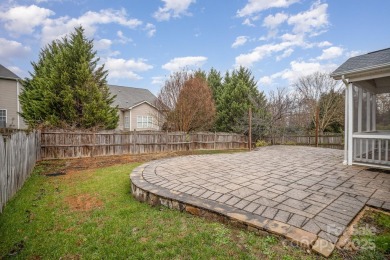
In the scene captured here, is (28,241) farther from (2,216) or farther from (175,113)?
(175,113)

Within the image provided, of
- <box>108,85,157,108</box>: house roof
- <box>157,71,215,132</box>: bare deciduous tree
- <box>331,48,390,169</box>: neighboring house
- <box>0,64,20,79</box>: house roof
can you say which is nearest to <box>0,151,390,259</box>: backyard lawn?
<box>331,48,390,169</box>: neighboring house

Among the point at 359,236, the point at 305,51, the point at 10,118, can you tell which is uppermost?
the point at 305,51

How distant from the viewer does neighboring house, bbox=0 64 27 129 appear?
1545 cm

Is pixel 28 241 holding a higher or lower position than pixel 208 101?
lower

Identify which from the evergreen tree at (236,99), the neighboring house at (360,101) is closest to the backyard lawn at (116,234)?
the neighboring house at (360,101)

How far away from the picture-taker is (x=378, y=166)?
489 centimetres

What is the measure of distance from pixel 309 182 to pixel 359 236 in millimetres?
1789

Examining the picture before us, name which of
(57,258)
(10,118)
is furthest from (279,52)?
(10,118)

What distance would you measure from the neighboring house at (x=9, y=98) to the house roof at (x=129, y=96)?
778cm

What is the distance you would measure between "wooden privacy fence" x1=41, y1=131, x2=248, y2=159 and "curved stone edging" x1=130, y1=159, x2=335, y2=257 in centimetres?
638

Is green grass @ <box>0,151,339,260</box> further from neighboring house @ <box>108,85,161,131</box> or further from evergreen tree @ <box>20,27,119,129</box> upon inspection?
neighboring house @ <box>108,85,161,131</box>

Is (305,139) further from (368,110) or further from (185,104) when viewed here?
(185,104)

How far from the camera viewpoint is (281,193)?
3.21 metres

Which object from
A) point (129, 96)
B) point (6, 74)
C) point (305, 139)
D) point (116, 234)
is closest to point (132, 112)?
point (129, 96)
